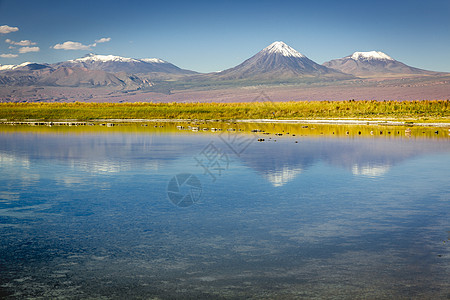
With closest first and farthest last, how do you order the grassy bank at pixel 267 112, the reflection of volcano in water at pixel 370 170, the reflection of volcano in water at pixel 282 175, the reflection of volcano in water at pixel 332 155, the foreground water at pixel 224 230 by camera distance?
the foreground water at pixel 224 230, the reflection of volcano in water at pixel 282 175, the reflection of volcano in water at pixel 370 170, the reflection of volcano in water at pixel 332 155, the grassy bank at pixel 267 112

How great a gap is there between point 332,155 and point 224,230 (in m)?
14.2

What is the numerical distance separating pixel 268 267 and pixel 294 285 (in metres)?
0.78

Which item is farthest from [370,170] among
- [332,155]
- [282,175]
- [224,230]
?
[224,230]

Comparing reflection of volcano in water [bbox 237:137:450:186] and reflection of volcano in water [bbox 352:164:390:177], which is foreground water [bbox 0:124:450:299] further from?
reflection of volcano in water [bbox 237:137:450:186]

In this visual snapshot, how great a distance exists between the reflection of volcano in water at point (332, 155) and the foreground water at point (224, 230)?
0.23 meters

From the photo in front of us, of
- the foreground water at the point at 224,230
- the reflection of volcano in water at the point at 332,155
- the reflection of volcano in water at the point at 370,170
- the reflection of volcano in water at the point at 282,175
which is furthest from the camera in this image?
the reflection of volcano in water at the point at 332,155

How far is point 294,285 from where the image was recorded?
6836 mm

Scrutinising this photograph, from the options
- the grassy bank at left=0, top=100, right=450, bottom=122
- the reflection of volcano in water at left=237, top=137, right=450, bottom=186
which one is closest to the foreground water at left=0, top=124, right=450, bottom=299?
the reflection of volcano in water at left=237, top=137, right=450, bottom=186

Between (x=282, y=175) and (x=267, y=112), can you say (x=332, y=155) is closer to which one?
(x=282, y=175)

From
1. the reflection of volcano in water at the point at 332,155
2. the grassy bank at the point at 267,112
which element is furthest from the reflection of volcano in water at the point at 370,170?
the grassy bank at the point at 267,112

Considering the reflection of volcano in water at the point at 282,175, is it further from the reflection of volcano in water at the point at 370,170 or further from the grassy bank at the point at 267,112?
the grassy bank at the point at 267,112

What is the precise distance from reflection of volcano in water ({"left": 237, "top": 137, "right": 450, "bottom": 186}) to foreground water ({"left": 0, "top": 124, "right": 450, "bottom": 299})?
8.9 inches

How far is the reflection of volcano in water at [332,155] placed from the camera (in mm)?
17984

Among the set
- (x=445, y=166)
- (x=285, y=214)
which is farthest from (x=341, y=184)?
(x=445, y=166)
